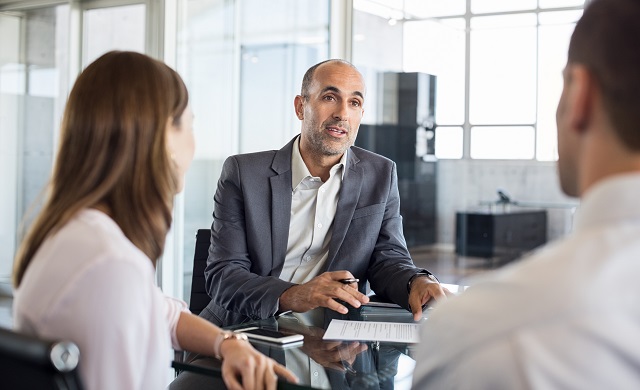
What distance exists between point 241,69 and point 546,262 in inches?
177

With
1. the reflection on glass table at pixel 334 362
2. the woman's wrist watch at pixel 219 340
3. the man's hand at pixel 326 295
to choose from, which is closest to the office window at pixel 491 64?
the man's hand at pixel 326 295

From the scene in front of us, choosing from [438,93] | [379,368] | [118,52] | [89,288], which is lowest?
[379,368]

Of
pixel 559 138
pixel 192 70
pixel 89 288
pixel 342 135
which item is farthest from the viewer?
pixel 192 70

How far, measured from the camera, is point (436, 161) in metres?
4.20

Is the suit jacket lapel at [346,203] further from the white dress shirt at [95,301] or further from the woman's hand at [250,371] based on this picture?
the white dress shirt at [95,301]

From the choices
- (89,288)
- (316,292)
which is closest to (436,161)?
(316,292)

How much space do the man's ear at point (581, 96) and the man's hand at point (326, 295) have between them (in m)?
1.27

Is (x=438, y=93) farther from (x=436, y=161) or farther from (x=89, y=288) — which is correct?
(x=89, y=288)

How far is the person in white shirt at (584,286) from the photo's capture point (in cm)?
86

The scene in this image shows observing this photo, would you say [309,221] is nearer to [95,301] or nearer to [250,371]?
[250,371]

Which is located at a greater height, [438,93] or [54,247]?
[438,93]

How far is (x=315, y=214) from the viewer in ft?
9.23

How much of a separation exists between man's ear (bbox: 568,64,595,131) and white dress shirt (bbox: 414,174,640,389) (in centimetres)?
9

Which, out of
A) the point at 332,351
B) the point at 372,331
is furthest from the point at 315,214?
the point at 332,351
